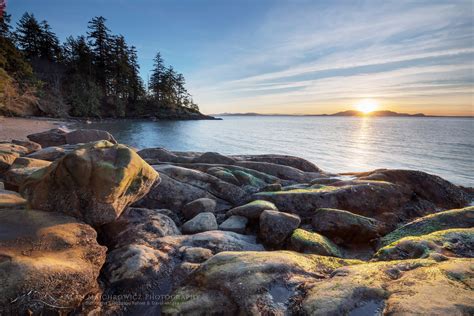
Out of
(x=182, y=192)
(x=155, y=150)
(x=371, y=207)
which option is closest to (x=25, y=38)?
(x=155, y=150)

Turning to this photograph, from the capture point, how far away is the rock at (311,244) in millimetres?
6198

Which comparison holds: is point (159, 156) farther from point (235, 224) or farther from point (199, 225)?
point (235, 224)

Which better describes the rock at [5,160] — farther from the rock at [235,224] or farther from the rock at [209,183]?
the rock at [235,224]

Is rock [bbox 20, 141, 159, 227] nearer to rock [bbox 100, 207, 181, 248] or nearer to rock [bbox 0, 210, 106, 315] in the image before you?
rock [bbox 0, 210, 106, 315]

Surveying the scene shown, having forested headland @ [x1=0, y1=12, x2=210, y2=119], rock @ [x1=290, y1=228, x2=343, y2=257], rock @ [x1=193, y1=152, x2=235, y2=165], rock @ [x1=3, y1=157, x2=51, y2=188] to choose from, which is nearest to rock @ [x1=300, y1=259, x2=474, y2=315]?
rock @ [x1=290, y1=228, x2=343, y2=257]

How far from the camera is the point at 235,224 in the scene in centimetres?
771

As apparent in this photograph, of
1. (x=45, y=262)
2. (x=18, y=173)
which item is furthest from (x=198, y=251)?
(x=18, y=173)

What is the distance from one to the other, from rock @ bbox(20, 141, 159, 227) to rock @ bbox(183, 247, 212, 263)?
202 centimetres

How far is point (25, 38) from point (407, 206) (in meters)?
96.1

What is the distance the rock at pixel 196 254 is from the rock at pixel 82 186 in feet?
6.64

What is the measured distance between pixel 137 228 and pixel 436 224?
8.23m

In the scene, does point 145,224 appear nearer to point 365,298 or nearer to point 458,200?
point 365,298

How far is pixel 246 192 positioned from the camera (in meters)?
10.9

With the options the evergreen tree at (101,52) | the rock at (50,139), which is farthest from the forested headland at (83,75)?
the rock at (50,139)
